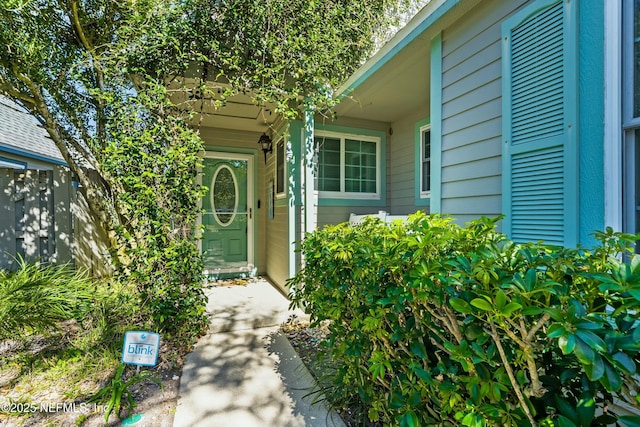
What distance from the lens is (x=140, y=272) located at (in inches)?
106

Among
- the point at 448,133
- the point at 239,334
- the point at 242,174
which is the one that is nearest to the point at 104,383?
the point at 239,334

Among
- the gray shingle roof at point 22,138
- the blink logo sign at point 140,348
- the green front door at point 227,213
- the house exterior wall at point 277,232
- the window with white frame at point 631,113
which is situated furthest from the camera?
the gray shingle roof at point 22,138

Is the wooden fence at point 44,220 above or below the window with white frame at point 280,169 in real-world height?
below

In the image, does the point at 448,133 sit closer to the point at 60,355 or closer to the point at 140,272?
the point at 140,272

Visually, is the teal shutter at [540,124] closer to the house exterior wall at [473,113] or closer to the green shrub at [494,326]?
the house exterior wall at [473,113]

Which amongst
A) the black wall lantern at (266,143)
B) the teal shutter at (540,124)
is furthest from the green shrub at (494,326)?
the black wall lantern at (266,143)

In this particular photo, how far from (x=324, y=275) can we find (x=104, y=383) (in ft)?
6.04

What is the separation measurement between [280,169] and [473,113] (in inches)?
122

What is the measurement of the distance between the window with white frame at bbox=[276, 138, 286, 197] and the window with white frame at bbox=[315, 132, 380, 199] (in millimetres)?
550

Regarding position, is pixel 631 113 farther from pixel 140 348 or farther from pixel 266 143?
pixel 266 143

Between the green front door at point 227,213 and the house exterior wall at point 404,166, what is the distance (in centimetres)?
272

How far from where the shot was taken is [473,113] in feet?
7.38

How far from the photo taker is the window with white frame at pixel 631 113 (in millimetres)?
A: 1390

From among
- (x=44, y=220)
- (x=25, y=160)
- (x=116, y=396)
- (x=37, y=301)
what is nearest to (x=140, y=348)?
(x=116, y=396)
